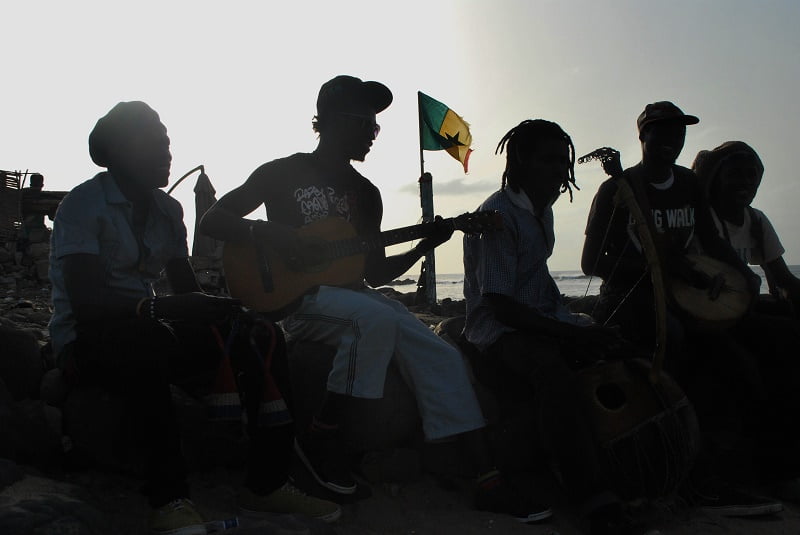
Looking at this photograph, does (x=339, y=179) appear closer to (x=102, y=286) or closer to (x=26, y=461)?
(x=102, y=286)

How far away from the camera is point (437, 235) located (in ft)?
11.1

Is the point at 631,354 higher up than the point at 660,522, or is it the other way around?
the point at 631,354

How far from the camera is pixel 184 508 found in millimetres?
2145

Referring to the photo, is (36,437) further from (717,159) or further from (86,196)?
(717,159)

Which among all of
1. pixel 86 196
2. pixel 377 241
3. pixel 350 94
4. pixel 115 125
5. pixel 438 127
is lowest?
pixel 377 241

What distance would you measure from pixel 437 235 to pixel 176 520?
6.36ft

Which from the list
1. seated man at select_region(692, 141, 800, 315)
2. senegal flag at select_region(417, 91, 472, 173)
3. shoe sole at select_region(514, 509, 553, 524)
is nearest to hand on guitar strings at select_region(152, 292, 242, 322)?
shoe sole at select_region(514, 509, 553, 524)

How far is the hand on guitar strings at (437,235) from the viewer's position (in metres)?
3.33

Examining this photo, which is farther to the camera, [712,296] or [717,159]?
[717,159]

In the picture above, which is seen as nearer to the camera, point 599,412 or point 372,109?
point 599,412

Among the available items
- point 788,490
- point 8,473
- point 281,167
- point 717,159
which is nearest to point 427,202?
point 717,159

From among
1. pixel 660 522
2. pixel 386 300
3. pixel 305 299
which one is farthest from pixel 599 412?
pixel 305 299

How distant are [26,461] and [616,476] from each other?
2589 mm

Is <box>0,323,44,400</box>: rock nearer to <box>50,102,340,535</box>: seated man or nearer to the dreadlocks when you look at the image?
<box>50,102,340,535</box>: seated man
